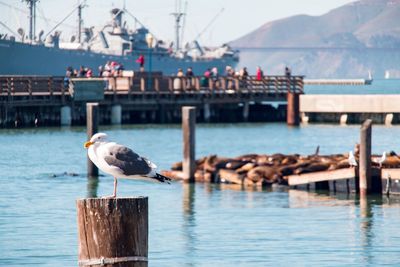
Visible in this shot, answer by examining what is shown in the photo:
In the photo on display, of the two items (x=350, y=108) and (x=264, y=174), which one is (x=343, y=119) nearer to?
(x=350, y=108)

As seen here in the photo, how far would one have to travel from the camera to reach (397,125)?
60.2m

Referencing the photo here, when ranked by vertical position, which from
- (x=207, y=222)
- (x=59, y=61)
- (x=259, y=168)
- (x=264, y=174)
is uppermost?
(x=59, y=61)

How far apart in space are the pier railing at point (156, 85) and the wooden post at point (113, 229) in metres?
46.9

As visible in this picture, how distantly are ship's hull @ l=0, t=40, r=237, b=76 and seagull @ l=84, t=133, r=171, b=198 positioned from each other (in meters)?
99.3

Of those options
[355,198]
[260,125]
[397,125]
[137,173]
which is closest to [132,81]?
[260,125]

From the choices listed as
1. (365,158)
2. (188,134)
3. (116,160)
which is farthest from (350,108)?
(116,160)

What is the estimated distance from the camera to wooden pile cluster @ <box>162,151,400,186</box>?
102ft

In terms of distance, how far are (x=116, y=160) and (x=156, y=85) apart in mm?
→ 49928

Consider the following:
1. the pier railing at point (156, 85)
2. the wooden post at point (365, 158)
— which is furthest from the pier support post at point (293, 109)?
the wooden post at point (365, 158)

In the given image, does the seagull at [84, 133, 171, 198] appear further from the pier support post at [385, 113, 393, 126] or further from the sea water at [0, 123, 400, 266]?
the pier support post at [385, 113, 393, 126]

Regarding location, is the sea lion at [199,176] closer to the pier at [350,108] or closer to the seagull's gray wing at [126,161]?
the seagull's gray wing at [126,161]

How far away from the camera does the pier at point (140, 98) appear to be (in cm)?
5903

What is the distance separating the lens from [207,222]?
25641 mm

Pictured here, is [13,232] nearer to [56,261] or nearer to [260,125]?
[56,261]
